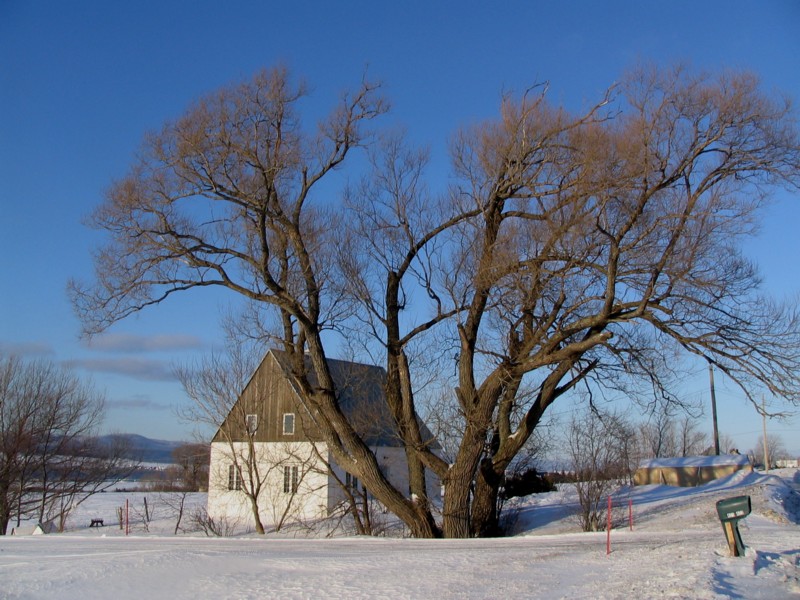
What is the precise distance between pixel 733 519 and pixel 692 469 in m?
43.3

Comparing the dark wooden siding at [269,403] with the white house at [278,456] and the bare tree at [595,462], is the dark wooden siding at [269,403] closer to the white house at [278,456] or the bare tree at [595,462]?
the white house at [278,456]

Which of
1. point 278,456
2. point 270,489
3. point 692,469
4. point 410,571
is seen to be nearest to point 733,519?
point 410,571

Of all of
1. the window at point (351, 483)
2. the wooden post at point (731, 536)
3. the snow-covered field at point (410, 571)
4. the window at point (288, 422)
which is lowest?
the snow-covered field at point (410, 571)

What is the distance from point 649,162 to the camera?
17594 millimetres

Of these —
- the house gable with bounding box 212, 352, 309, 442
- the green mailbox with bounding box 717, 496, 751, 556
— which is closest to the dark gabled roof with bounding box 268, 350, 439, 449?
the house gable with bounding box 212, 352, 309, 442

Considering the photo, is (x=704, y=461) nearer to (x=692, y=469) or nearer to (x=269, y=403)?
(x=692, y=469)

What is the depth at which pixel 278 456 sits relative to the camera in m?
39.0

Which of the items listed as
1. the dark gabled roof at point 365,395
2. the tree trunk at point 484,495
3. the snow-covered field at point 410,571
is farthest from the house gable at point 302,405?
the snow-covered field at point 410,571

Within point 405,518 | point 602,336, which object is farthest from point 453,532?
point 602,336

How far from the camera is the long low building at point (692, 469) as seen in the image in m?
49.1

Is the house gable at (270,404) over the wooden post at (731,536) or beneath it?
over

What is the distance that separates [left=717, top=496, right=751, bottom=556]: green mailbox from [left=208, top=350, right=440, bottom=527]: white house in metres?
21.7

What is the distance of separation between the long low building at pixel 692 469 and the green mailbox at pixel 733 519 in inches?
1621

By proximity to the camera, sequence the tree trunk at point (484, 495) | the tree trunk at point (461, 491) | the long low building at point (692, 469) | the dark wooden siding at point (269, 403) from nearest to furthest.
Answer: the tree trunk at point (461, 491)
the tree trunk at point (484, 495)
the dark wooden siding at point (269, 403)
the long low building at point (692, 469)
